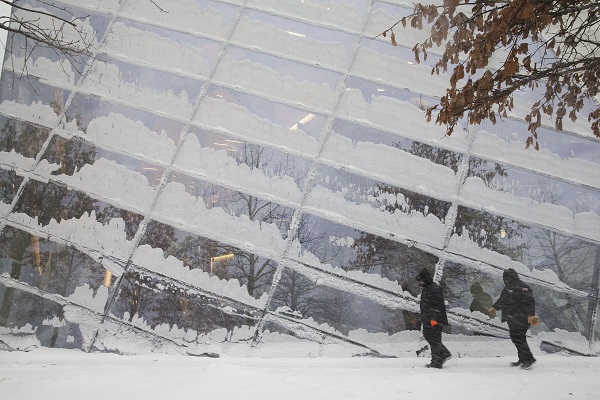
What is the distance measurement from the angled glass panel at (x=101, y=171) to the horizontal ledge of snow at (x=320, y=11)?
3355 millimetres

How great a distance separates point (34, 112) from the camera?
732 cm

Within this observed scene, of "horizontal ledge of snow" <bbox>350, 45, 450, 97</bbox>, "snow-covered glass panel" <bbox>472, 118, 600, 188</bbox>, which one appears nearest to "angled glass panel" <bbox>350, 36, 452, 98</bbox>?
"horizontal ledge of snow" <bbox>350, 45, 450, 97</bbox>

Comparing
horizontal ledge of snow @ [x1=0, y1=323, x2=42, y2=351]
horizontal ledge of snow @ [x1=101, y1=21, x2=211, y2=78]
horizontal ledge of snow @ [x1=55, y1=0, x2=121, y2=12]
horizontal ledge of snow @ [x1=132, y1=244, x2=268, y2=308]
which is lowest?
horizontal ledge of snow @ [x1=0, y1=323, x2=42, y2=351]

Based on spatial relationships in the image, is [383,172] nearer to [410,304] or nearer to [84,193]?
[410,304]

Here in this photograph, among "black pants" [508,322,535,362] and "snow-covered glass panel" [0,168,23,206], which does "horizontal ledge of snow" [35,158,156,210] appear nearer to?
"snow-covered glass panel" [0,168,23,206]

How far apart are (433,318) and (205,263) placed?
3.16 metres

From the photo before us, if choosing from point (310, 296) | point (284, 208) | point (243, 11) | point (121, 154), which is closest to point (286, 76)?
point (243, 11)

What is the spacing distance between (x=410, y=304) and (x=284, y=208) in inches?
87.1

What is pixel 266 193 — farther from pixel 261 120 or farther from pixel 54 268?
pixel 54 268

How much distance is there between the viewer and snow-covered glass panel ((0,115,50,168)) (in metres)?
7.12

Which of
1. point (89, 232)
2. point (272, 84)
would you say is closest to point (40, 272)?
point (89, 232)

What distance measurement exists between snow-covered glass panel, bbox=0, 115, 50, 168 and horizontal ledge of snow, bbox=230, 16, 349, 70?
134 inches

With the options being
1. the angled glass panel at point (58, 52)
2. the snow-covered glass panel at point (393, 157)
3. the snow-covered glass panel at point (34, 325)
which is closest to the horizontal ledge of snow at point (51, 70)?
the angled glass panel at point (58, 52)

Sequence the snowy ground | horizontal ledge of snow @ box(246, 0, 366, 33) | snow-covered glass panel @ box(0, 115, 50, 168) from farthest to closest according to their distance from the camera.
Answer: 1. horizontal ledge of snow @ box(246, 0, 366, 33)
2. snow-covered glass panel @ box(0, 115, 50, 168)
3. the snowy ground
